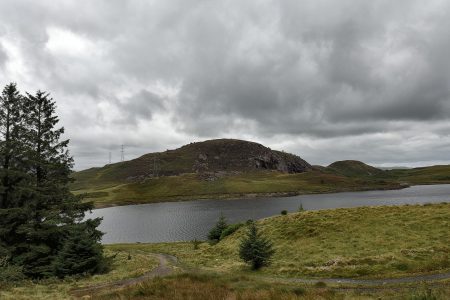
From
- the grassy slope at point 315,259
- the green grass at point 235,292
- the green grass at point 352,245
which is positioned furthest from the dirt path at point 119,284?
the green grass at point 235,292

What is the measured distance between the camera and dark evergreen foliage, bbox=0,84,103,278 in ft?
99.4

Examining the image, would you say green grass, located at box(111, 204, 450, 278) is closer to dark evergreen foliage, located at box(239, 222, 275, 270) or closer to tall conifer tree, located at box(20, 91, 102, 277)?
dark evergreen foliage, located at box(239, 222, 275, 270)

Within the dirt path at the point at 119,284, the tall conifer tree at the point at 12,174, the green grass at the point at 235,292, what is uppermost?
the tall conifer tree at the point at 12,174

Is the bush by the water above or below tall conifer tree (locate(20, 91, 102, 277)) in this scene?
below

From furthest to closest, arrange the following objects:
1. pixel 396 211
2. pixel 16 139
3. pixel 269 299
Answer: pixel 396 211, pixel 16 139, pixel 269 299

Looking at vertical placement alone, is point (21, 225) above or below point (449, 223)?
above

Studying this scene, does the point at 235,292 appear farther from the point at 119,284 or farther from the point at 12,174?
the point at 12,174

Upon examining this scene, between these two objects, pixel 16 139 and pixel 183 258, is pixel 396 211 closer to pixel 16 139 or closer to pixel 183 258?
pixel 183 258

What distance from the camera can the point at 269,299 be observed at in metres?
14.2

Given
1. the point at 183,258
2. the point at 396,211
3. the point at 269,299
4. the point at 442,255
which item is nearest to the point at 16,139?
the point at 183,258

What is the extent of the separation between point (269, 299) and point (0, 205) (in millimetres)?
28289

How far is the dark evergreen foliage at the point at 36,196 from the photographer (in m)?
30.3

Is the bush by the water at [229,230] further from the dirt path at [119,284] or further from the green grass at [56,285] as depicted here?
the green grass at [56,285]

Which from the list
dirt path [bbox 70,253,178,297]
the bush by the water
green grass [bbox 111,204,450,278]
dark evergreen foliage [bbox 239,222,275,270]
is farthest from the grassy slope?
the bush by the water
